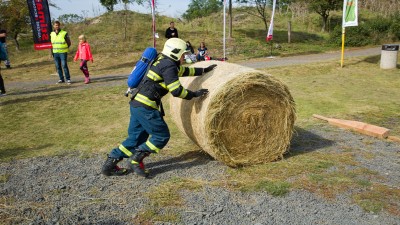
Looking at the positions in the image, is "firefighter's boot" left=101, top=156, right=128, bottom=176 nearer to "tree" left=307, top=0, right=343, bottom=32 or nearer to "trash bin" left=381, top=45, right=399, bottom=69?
"trash bin" left=381, top=45, right=399, bottom=69

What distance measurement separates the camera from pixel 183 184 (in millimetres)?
4828

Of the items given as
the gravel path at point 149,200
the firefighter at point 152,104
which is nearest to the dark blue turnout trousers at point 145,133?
the firefighter at point 152,104

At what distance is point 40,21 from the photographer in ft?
48.8

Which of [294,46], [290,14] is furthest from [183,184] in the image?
[290,14]

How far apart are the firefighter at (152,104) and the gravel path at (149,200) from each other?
12.1 inches

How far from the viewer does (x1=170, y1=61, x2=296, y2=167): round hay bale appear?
5113 mm

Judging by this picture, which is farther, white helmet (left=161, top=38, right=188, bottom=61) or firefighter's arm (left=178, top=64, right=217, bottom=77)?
firefighter's arm (left=178, top=64, right=217, bottom=77)

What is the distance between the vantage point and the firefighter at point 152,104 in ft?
16.1

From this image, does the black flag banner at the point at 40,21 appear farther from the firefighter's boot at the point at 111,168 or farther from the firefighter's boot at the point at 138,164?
the firefighter's boot at the point at 138,164

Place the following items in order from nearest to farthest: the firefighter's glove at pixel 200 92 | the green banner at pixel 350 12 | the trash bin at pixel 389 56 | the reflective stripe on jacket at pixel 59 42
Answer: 1. the firefighter's glove at pixel 200 92
2. the reflective stripe on jacket at pixel 59 42
3. the green banner at pixel 350 12
4. the trash bin at pixel 389 56

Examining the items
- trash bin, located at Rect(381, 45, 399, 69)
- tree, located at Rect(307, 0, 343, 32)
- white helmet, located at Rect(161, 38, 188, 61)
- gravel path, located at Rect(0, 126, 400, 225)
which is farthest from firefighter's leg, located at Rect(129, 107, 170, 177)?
tree, located at Rect(307, 0, 343, 32)

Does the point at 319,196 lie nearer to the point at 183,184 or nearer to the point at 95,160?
the point at 183,184

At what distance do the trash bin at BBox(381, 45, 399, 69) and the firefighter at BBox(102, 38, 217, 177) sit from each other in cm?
1241

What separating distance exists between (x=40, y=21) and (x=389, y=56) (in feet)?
47.5
